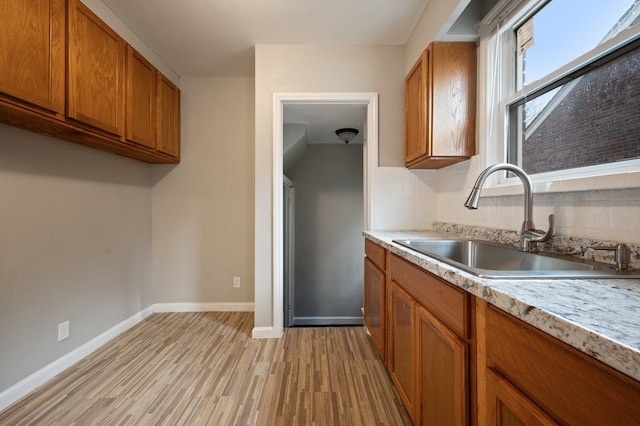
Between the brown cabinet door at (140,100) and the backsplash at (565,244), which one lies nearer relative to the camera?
the backsplash at (565,244)

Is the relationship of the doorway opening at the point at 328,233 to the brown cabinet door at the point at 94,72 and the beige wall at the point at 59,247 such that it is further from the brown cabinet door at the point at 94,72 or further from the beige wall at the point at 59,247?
the brown cabinet door at the point at 94,72

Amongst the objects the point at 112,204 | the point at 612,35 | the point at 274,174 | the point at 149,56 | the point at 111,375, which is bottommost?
the point at 111,375

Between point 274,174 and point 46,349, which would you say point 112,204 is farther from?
point 274,174

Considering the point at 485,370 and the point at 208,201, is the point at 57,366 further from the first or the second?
the point at 485,370

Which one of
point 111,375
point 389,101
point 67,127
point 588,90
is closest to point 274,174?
point 389,101

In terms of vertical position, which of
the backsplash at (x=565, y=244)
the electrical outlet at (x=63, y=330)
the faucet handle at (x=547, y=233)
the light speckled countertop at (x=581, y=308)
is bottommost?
the electrical outlet at (x=63, y=330)

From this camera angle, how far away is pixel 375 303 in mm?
1928

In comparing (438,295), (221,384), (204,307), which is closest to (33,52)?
(221,384)

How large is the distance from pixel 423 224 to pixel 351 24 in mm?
1700

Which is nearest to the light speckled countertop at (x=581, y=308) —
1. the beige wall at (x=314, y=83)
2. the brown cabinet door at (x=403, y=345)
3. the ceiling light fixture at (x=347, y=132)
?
the brown cabinet door at (x=403, y=345)

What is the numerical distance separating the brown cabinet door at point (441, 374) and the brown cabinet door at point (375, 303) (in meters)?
0.59

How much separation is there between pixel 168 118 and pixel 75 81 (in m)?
1.08

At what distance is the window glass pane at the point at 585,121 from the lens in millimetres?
992

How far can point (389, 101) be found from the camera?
2.41 metres
